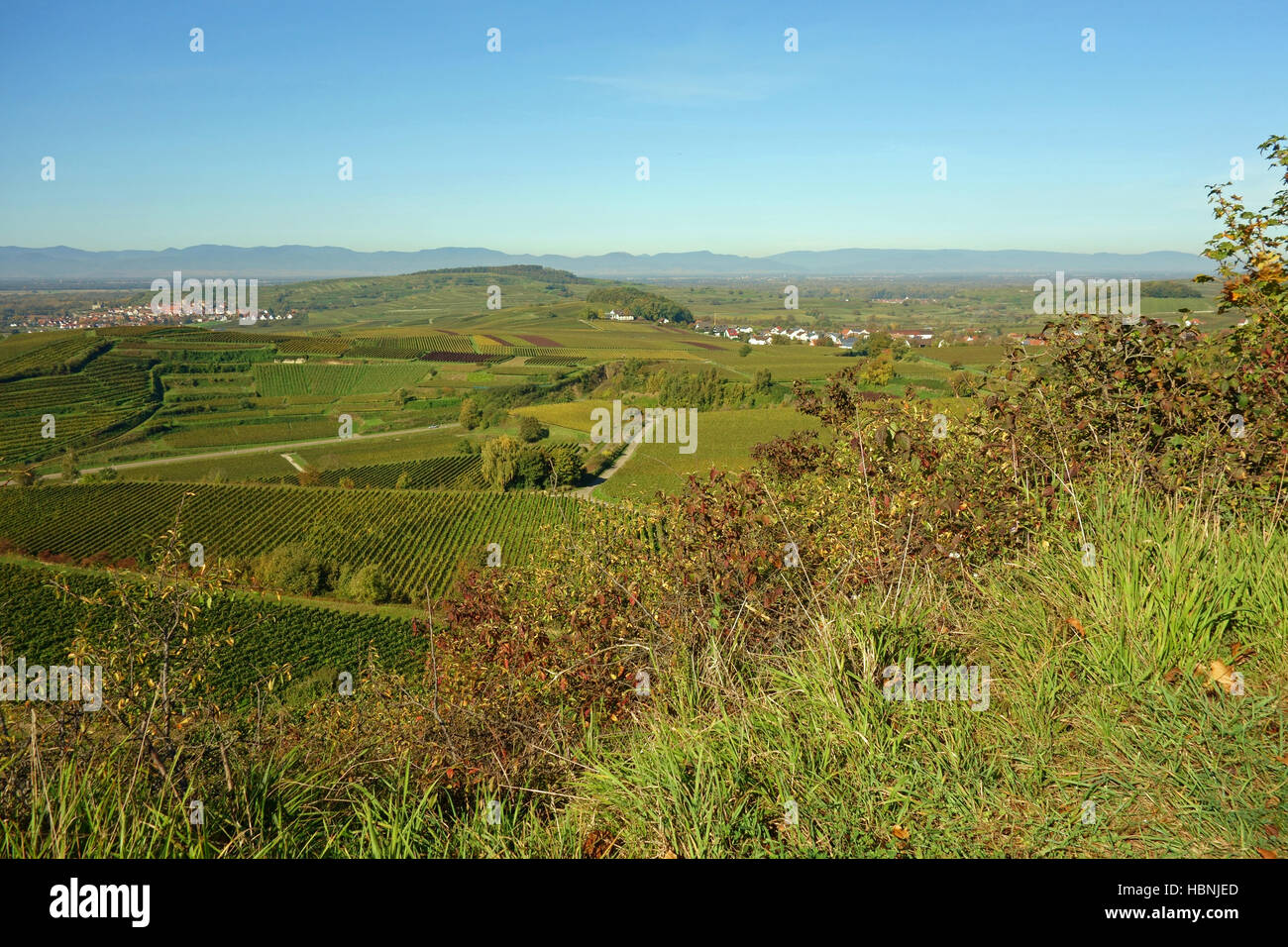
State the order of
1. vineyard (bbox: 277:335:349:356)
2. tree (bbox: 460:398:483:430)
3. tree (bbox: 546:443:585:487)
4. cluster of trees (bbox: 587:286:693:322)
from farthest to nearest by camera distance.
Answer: cluster of trees (bbox: 587:286:693:322) → vineyard (bbox: 277:335:349:356) → tree (bbox: 460:398:483:430) → tree (bbox: 546:443:585:487)

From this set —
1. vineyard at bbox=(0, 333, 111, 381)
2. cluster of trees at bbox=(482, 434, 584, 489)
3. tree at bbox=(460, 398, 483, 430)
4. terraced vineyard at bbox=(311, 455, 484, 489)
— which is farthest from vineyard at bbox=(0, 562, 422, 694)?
vineyard at bbox=(0, 333, 111, 381)

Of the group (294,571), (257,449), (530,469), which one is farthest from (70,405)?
(294,571)

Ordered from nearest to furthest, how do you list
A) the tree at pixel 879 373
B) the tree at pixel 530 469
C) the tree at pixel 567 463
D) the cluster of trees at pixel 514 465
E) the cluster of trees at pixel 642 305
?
the tree at pixel 879 373
the tree at pixel 567 463
the tree at pixel 530 469
the cluster of trees at pixel 514 465
the cluster of trees at pixel 642 305

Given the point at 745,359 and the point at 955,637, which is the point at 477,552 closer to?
the point at 955,637

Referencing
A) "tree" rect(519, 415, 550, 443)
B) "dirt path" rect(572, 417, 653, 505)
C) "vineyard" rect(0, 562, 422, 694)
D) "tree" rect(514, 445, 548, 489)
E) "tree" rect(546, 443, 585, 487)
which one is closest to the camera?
"vineyard" rect(0, 562, 422, 694)

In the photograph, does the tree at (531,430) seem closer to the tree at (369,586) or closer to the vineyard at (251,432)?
the vineyard at (251,432)

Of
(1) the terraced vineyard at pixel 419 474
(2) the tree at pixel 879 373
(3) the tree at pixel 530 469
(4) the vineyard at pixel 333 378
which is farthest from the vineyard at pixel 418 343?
(2) the tree at pixel 879 373

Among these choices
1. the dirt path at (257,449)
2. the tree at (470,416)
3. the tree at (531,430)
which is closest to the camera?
the dirt path at (257,449)

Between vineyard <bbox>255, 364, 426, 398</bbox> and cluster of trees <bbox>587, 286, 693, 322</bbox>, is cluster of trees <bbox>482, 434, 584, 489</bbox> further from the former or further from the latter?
cluster of trees <bbox>587, 286, 693, 322</bbox>

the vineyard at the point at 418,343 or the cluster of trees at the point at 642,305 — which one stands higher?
the cluster of trees at the point at 642,305
